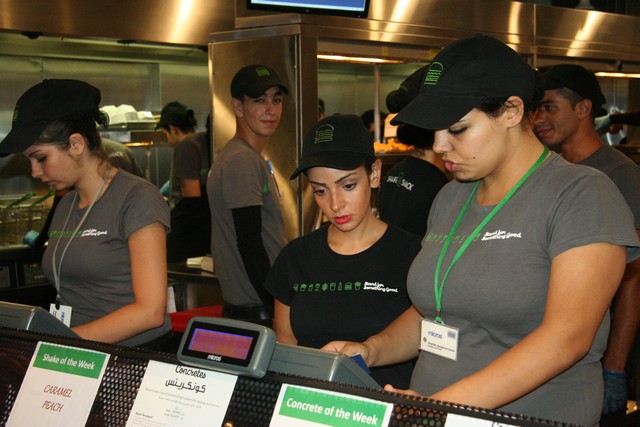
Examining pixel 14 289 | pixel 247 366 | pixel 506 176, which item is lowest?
pixel 14 289

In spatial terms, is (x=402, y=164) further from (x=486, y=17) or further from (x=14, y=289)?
(x=14, y=289)

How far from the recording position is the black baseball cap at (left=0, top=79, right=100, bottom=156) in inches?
90.2

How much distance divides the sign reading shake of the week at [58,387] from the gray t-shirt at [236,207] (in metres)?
1.83

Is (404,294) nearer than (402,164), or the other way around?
(404,294)

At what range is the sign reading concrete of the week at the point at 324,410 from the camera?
1.13m

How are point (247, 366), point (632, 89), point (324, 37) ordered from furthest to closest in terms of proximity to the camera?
1. point (632, 89)
2. point (324, 37)
3. point (247, 366)

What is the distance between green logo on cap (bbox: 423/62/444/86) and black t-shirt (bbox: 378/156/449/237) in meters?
1.43

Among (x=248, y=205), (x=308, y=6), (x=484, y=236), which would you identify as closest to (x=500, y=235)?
(x=484, y=236)

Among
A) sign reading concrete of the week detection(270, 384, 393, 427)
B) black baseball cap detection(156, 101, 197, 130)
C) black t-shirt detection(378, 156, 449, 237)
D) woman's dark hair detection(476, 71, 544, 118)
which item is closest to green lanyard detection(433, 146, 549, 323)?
woman's dark hair detection(476, 71, 544, 118)

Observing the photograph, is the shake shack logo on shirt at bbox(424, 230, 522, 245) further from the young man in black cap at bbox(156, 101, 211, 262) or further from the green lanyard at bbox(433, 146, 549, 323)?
the young man in black cap at bbox(156, 101, 211, 262)

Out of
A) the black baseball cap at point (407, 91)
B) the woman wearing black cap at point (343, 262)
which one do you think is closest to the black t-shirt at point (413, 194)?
the black baseball cap at point (407, 91)

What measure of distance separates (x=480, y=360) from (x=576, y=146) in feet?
7.23

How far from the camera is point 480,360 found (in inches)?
67.4

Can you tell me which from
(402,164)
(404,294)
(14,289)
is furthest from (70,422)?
(14,289)
